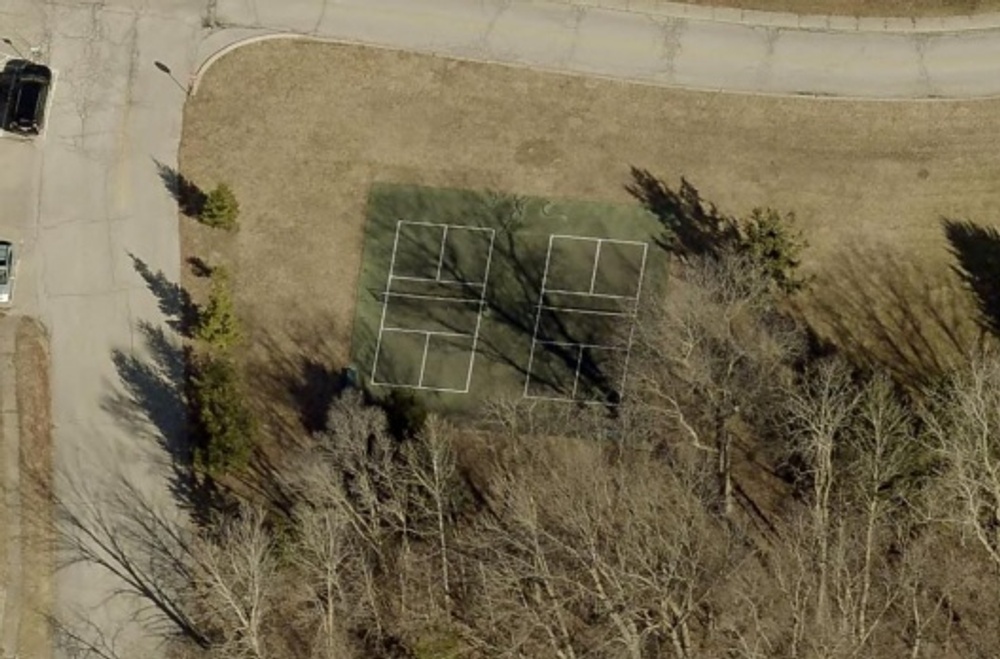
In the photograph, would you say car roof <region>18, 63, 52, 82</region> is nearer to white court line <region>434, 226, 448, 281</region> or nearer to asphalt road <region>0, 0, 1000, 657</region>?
asphalt road <region>0, 0, 1000, 657</region>

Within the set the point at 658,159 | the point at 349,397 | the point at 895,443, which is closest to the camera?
the point at 895,443

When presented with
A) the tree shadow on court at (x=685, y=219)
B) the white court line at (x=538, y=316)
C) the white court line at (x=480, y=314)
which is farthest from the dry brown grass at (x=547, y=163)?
the white court line at (x=480, y=314)

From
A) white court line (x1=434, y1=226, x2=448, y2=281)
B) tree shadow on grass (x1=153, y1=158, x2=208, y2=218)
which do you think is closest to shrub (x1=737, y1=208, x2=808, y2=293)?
white court line (x1=434, y1=226, x2=448, y2=281)

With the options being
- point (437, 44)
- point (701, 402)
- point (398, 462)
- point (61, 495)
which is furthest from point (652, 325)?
point (61, 495)

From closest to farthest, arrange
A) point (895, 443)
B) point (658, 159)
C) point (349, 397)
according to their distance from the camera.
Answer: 1. point (895, 443)
2. point (349, 397)
3. point (658, 159)

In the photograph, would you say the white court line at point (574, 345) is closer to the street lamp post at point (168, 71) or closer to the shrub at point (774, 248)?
the shrub at point (774, 248)

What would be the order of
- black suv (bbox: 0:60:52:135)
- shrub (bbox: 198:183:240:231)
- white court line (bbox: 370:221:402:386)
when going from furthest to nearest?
black suv (bbox: 0:60:52:135), white court line (bbox: 370:221:402:386), shrub (bbox: 198:183:240:231)

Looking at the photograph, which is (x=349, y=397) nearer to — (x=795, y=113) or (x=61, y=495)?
(x=61, y=495)
